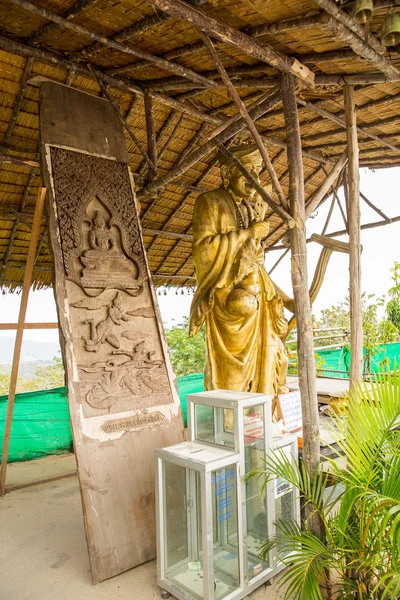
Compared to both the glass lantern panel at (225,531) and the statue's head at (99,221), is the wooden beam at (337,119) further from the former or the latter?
the glass lantern panel at (225,531)

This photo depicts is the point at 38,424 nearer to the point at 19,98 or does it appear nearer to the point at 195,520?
the point at 195,520

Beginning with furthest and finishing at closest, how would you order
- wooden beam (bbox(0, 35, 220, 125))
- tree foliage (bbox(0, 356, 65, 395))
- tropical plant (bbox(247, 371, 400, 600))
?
tree foliage (bbox(0, 356, 65, 395)), wooden beam (bbox(0, 35, 220, 125)), tropical plant (bbox(247, 371, 400, 600))

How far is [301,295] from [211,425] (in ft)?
3.68

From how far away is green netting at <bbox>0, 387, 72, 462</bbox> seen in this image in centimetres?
517

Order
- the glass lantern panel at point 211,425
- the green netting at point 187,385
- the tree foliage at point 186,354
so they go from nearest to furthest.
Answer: the glass lantern panel at point 211,425 → the green netting at point 187,385 → the tree foliage at point 186,354

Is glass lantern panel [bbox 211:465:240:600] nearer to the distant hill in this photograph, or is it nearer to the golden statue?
the golden statue

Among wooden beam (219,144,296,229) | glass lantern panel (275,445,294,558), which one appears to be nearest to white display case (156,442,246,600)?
glass lantern panel (275,445,294,558)

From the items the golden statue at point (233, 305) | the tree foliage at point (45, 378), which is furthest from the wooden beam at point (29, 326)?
the tree foliage at point (45, 378)

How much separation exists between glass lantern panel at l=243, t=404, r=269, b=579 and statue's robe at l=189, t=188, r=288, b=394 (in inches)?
38.7

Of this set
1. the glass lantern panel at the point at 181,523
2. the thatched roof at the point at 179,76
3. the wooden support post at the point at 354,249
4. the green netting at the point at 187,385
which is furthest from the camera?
the green netting at the point at 187,385

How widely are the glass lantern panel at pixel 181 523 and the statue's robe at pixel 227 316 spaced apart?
3.93 ft

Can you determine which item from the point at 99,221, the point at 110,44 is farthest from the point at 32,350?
the point at 110,44

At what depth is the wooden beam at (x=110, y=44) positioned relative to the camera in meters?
2.83

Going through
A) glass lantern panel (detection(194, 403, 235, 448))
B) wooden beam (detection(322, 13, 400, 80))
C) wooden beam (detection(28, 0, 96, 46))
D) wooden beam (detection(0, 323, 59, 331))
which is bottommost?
glass lantern panel (detection(194, 403, 235, 448))
